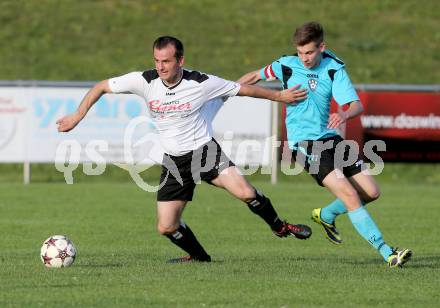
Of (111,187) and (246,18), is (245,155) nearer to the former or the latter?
(111,187)

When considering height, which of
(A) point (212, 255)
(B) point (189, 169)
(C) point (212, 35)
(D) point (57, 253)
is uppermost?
(C) point (212, 35)

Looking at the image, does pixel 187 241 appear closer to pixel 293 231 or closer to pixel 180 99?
pixel 293 231

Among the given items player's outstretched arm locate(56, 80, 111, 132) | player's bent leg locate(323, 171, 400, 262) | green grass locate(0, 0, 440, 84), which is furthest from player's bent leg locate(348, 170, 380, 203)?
green grass locate(0, 0, 440, 84)

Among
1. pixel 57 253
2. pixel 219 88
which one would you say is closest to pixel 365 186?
pixel 219 88

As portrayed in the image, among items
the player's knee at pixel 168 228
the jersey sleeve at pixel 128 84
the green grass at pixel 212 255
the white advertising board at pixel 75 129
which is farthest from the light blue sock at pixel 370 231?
the white advertising board at pixel 75 129

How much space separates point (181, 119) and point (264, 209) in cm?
115

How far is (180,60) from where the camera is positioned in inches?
368

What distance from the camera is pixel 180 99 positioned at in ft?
31.0

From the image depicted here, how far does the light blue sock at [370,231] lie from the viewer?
9.38m

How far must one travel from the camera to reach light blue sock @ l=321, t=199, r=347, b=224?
10.4 metres

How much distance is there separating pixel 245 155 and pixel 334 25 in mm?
11374

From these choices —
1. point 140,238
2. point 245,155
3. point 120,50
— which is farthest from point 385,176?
point 140,238

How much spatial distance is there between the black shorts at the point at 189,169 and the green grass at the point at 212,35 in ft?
57.9

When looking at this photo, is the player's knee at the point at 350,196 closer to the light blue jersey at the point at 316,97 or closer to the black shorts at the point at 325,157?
the black shorts at the point at 325,157
